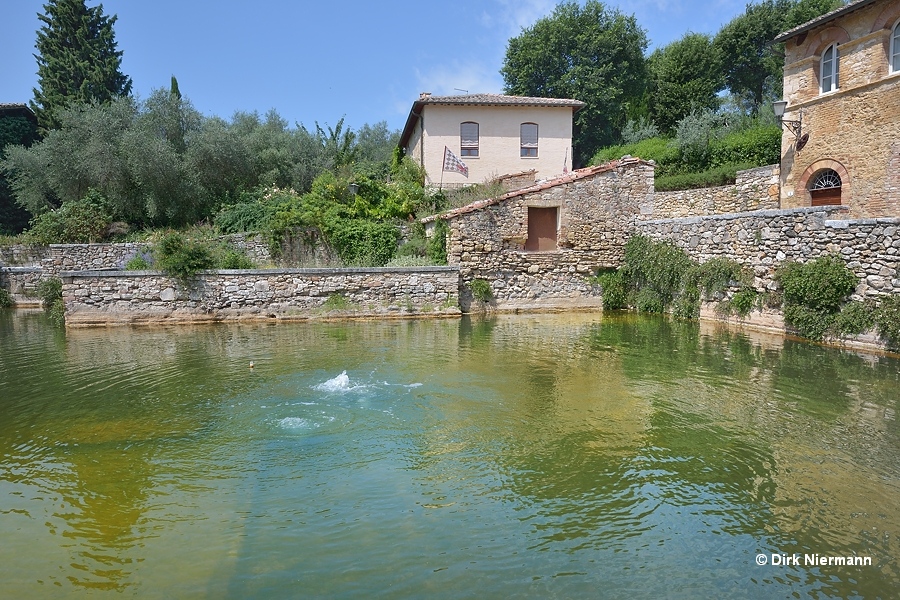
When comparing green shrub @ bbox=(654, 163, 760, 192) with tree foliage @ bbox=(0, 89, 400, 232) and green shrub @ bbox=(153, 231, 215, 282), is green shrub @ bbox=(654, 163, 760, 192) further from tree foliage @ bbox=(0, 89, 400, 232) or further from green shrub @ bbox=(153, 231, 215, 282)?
green shrub @ bbox=(153, 231, 215, 282)

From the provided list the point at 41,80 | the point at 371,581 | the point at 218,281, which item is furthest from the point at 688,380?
the point at 41,80

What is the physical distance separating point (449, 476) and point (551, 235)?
43.2 feet

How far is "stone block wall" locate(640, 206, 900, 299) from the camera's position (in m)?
11.1

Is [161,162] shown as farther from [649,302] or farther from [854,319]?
[854,319]

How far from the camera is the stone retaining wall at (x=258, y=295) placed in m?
15.5

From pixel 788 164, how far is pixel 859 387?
1369cm

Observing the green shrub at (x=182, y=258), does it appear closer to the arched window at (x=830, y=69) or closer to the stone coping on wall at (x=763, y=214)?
the stone coping on wall at (x=763, y=214)

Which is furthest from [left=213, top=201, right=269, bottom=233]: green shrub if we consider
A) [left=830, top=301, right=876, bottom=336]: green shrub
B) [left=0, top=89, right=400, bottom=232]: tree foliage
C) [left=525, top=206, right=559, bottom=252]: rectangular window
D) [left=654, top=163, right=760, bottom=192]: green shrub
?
[left=830, top=301, right=876, bottom=336]: green shrub

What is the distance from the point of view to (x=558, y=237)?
58.5ft

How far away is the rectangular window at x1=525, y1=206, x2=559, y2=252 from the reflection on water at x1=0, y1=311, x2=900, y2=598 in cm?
770

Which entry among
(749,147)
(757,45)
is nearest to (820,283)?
(749,147)

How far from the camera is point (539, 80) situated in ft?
136

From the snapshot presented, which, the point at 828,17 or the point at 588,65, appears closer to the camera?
the point at 828,17

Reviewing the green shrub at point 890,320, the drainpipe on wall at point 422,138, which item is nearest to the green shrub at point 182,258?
the drainpipe on wall at point 422,138
